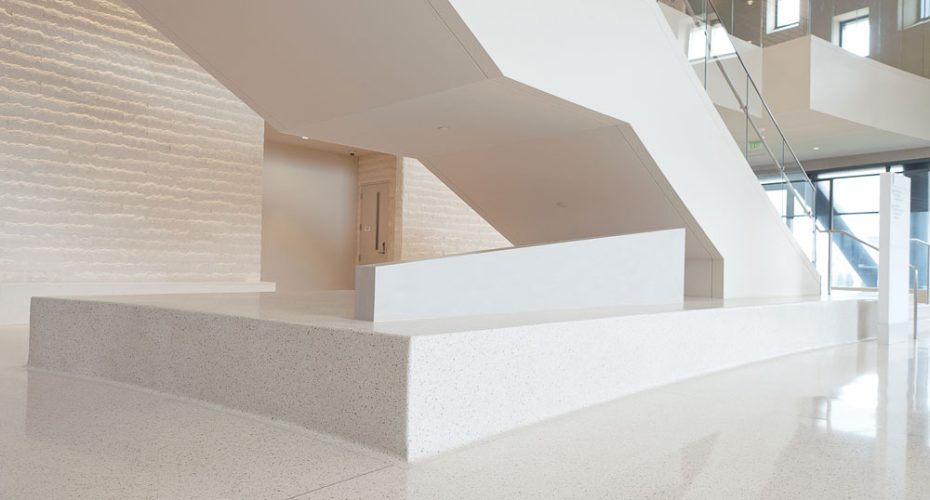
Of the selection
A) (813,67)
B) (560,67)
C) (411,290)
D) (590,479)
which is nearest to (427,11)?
(560,67)

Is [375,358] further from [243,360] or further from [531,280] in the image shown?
[531,280]

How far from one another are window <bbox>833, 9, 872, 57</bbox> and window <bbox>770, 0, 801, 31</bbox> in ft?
2.90

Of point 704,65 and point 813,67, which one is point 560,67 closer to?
point 704,65

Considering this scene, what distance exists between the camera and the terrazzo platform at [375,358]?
244cm

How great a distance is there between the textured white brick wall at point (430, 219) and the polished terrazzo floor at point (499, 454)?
307 inches

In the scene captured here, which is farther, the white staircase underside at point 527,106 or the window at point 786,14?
the window at point 786,14

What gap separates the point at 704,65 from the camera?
593cm

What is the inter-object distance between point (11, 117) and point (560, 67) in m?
5.89

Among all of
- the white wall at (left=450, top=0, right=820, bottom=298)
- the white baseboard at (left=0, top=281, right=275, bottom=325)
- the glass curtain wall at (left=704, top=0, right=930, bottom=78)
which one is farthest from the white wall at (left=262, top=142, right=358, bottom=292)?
the white wall at (left=450, top=0, right=820, bottom=298)

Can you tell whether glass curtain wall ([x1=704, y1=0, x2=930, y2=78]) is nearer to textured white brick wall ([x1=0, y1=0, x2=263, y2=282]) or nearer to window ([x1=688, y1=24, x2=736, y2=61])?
window ([x1=688, y1=24, x2=736, y2=61])

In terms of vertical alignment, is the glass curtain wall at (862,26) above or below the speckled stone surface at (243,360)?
above

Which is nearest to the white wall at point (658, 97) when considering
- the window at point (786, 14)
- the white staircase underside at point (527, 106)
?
the white staircase underside at point (527, 106)

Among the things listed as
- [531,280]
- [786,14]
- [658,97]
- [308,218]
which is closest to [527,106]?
[658,97]

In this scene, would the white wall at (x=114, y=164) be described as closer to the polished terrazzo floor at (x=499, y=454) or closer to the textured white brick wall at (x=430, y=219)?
the textured white brick wall at (x=430, y=219)
